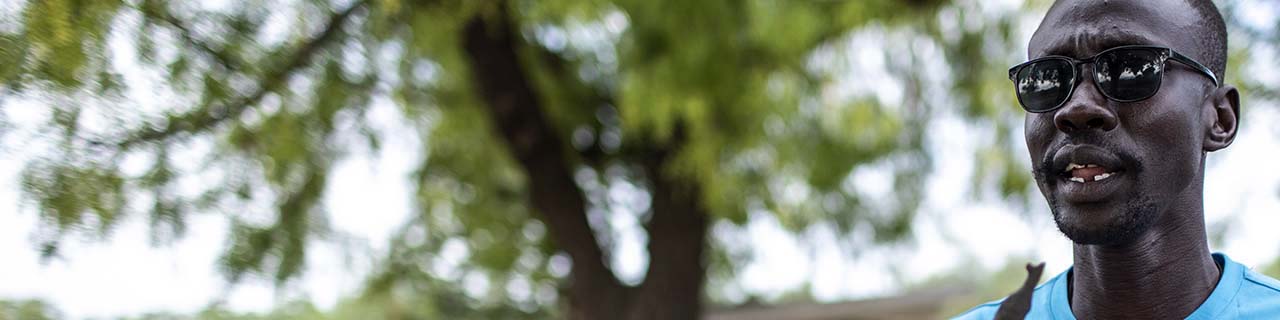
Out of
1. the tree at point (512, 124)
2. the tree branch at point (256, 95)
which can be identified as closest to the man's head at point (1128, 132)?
the tree at point (512, 124)

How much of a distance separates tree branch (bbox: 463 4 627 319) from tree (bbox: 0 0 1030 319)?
0.01 metres

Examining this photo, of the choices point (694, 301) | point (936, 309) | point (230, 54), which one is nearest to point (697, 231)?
point (694, 301)

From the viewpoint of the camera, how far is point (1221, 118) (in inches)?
65.9

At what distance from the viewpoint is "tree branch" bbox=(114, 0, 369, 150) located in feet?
11.1

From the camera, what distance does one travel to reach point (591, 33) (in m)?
5.87

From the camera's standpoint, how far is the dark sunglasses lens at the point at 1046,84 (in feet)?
5.25

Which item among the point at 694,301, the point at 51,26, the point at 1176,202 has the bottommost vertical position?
the point at 1176,202

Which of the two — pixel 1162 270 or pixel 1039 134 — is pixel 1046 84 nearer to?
pixel 1039 134

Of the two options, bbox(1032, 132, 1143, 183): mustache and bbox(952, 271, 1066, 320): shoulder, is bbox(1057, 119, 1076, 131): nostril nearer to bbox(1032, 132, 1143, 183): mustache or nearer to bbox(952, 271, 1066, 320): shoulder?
bbox(1032, 132, 1143, 183): mustache

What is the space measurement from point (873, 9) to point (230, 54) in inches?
98.2

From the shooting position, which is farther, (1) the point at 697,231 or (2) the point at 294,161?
(1) the point at 697,231

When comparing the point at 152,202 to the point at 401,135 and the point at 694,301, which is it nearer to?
the point at 401,135

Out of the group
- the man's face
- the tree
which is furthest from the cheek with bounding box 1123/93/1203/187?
the tree

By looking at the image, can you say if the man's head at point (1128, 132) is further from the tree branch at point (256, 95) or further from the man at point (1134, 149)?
the tree branch at point (256, 95)
